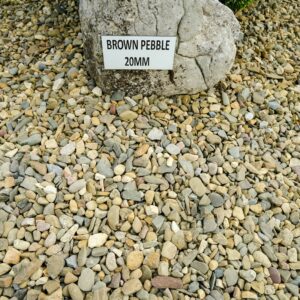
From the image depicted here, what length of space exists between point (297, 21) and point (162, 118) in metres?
1.42

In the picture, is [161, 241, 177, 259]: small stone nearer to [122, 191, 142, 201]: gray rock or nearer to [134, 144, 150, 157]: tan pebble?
[122, 191, 142, 201]: gray rock

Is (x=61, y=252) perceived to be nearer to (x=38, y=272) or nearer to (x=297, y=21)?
(x=38, y=272)

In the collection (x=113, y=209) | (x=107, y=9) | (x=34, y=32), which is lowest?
(x=113, y=209)

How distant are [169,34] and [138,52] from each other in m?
0.16

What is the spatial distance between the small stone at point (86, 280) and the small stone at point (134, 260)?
14cm

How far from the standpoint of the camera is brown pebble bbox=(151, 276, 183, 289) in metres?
1.46

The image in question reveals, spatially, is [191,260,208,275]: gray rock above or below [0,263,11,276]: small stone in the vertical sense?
below

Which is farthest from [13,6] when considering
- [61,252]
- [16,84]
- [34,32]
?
[61,252]

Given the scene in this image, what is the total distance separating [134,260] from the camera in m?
1.50

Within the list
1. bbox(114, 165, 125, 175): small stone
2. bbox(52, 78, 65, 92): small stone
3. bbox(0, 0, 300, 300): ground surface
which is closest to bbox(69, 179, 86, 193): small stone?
bbox(0, 0, 300, 300): ground surface

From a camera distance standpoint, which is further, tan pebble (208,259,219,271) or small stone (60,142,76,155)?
small stone (60,142,76,155)

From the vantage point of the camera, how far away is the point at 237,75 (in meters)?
2.21

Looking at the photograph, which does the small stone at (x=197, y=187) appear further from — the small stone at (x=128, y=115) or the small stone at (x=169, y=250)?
the small stone at (x=128, y=115)

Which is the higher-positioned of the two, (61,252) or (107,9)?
(107,9)
